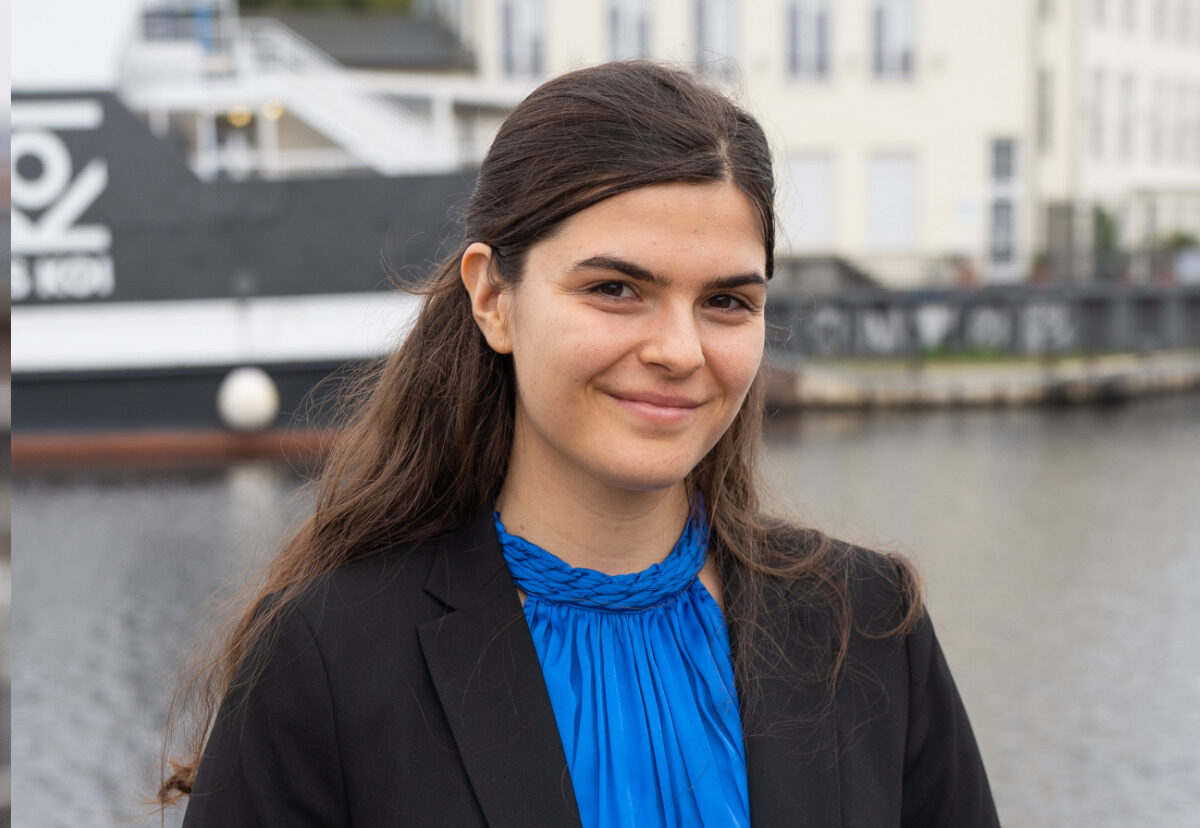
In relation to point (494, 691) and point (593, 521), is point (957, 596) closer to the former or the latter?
point (593, 521)

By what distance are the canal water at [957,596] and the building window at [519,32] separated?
1789 cm

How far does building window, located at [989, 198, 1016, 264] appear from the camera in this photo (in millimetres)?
35531

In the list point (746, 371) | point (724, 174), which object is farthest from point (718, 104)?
point (746, 371)

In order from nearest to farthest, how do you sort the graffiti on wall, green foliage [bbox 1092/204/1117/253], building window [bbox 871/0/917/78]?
the graffiti on wall
building window [bbox 871/0/917/78]
green foliage [bbox 1092/204/1117/253]

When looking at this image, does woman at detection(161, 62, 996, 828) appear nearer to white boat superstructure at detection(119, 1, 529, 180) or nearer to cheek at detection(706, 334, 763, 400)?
cheek at detection(706, 334, 763, 400)

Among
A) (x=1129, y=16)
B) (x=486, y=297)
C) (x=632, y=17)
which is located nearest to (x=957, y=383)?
(x=632, y=17)

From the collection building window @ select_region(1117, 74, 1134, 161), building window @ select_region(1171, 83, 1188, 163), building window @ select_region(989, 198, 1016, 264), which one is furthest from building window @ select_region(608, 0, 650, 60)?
building window @ select_region(1171, 83, 1188, 163)

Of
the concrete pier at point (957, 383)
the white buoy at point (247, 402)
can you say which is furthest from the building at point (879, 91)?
the white buoy at point (247, 402)

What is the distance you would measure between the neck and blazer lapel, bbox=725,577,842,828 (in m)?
0.20

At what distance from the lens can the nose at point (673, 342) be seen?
1.77 metres

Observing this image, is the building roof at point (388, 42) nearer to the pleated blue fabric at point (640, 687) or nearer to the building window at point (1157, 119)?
the building window at point (1157, 119)

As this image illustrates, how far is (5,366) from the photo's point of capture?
1.18 metres

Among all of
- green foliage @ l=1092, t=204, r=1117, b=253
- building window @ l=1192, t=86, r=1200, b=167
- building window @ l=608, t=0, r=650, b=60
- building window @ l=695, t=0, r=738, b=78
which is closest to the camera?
building window @ l=608, t=0, r=650, b=60

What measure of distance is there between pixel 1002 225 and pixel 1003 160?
4.98 feet
